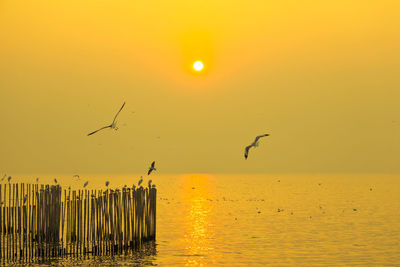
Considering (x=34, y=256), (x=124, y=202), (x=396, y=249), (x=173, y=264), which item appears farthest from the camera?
(x=396, y=249)

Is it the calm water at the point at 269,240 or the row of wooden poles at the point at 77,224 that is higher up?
the row of wooden poles at the point at 77,224

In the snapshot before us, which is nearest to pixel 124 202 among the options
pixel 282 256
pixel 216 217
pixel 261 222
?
pixel 282 256

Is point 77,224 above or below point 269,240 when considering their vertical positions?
above

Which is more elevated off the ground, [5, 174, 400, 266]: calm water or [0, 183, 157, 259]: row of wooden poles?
[0, 183, 157, 259]: row of wooden poles

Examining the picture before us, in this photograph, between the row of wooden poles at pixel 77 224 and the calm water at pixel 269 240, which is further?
the calm water at pixel 269 240

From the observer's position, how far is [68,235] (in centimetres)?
2900

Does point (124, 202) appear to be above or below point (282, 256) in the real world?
above

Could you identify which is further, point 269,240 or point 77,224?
point 269,240

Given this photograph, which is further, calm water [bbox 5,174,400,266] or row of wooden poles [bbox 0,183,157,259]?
calm water [bbox 5,174,400,266]

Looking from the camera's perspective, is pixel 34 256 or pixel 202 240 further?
pixel 202 240

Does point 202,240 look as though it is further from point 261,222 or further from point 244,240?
point 261,222

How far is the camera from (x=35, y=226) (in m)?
29.0

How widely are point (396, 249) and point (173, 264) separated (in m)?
13.5

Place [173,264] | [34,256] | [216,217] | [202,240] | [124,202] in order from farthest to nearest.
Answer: [216,217] → [202,240] → [173,264] → [124,202] → [34,256]
